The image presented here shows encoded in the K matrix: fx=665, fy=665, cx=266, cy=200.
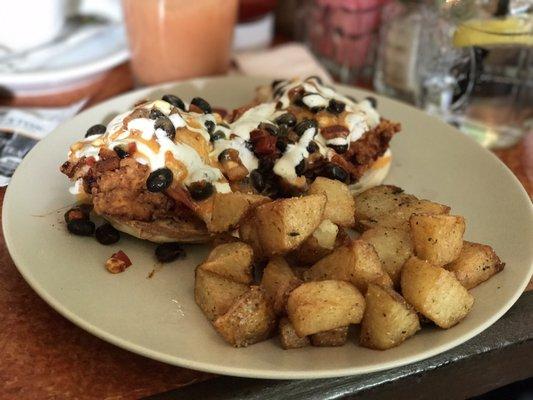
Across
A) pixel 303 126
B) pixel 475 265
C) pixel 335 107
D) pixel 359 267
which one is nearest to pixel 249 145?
pixel 303 126

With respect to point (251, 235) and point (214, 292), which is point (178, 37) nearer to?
point (251, 235)

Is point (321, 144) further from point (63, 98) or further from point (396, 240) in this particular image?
point (63, 98)

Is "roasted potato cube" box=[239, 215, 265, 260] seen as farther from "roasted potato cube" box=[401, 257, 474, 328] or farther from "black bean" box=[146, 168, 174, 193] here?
"roasted potato cube" box=[401, 257, 474, 328]

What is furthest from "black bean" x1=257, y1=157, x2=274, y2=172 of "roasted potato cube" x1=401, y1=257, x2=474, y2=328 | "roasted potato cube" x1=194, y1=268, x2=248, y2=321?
"roasted potato cube" x1=401, y1=257, x2=474, y2=328

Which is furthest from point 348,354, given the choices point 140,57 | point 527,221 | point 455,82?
point 140,57

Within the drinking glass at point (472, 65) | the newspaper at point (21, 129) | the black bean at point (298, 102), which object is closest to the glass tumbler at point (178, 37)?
the newspaper at point (21, 129)

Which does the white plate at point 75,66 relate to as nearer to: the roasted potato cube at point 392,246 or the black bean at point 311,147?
the black bean at point 311,147
